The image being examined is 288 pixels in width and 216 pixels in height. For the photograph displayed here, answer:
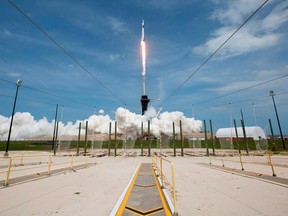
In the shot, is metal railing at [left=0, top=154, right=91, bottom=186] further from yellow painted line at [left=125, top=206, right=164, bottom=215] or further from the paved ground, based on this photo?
yellow painted line at [left=125, top=206, right=164, bottom=215]

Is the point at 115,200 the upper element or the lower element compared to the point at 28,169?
lower

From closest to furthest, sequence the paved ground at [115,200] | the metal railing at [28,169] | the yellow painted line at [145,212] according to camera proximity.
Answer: the yellow painted line at [145,212] → the paved ground at [115,200] → the metal railing at [28,169]

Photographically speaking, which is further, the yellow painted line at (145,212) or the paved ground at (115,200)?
the paved ground at (115,200)

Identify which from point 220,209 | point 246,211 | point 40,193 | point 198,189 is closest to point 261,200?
point 246,211

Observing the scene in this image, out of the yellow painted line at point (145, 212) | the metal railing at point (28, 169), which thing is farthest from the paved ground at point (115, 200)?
the metal railing at point (28, 169)

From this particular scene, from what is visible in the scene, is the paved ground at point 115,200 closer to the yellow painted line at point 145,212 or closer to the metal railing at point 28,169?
the yellow painted line at point 145,212

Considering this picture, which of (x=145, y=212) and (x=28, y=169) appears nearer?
(x=145, y=212)

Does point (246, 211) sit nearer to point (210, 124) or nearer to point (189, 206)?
point (189, 206)

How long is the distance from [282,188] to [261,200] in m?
2.59

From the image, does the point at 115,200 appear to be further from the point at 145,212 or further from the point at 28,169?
the point at 28,169

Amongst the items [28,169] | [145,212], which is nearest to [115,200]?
[145,212]

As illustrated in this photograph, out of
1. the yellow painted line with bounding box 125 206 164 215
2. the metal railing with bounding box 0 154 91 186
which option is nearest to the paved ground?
the yellow painted line with bounding box 125 206 164 215

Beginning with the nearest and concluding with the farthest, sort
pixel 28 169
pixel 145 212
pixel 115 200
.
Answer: pixel 145 212 < pixel 115 200 < pixel 28 169

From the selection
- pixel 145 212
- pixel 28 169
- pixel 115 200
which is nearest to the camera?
pixel 145 212
